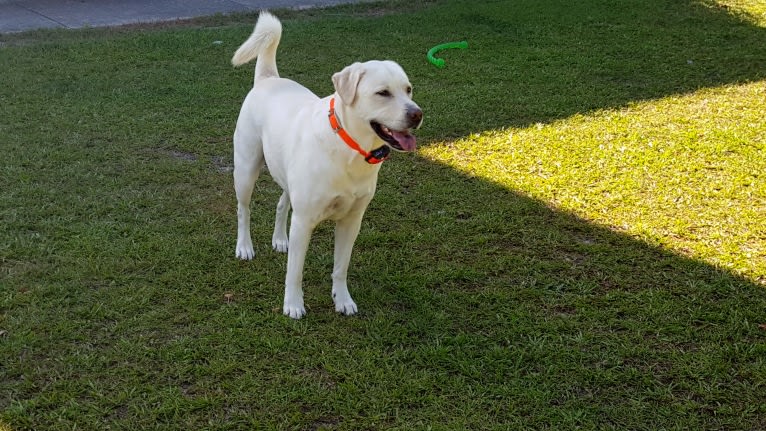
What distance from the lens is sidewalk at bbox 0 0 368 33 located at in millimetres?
9703

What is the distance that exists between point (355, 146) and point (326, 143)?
14cm

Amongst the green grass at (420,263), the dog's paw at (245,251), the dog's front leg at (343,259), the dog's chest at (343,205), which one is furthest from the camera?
the dog's paw at (245,251)

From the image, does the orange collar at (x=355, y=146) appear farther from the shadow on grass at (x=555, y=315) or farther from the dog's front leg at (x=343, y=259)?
the shadow on grass at (x=555, y=315)

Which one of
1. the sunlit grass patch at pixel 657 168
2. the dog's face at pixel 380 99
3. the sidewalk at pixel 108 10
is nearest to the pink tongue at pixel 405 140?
the dog's face at pixel 380 99

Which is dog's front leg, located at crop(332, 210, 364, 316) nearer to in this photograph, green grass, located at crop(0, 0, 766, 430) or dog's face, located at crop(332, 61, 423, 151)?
green grass, located at crop(0, 0, 766, 430)

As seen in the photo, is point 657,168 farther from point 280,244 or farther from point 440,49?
point 440,49

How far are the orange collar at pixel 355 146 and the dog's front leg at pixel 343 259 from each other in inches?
15.5

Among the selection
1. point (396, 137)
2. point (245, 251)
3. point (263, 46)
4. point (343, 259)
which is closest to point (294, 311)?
point (343, 259)

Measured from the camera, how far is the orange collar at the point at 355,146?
3299mm

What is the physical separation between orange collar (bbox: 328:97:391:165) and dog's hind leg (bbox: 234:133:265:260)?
0.81m

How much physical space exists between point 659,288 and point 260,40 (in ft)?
8.39

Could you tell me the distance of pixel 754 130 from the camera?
20.8 feet

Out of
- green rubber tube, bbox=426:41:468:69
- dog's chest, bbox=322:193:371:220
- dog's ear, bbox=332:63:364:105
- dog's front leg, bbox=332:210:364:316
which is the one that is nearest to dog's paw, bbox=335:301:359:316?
dog's front leg, bbox=332:210:364:316

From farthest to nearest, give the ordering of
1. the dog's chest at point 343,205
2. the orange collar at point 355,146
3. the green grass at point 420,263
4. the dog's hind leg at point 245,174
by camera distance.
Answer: the dog's hind leg at point 245,174
the dog's chest at point 343,205
the orange collar at point 355,146
the green grass at point 420,263
